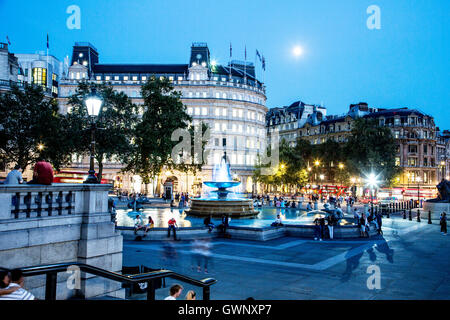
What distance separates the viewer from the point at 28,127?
37094 millimetres

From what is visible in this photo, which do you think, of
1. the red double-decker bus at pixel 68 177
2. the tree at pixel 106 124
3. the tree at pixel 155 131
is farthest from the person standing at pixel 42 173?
the red double-decker bus at pixel 68 177

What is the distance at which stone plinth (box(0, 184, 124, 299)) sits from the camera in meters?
6.69

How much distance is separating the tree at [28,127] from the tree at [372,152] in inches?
1928

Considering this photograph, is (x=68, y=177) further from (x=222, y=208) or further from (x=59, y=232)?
(x=59, y=232)

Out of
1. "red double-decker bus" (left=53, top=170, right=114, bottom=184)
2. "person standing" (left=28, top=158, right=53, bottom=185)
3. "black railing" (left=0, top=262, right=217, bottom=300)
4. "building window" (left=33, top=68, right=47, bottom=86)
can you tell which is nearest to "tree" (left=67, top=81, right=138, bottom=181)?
"red double-decker bus" (left=53, top=170, right=114, bottom=184)

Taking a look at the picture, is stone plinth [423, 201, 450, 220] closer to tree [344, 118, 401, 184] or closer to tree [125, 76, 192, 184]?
tree [344, 118, 401, 184]

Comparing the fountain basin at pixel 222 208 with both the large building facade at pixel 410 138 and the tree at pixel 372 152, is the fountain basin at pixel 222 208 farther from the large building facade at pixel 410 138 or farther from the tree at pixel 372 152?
the large building facade at pixel 410 138

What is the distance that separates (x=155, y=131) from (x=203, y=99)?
1096 inches

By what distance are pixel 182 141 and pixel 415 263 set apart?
38388 millimetres

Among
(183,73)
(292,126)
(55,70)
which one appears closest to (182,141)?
(183,73)

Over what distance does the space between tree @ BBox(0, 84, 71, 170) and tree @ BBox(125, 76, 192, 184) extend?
895cm

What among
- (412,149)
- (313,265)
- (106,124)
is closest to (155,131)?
(106,124)
